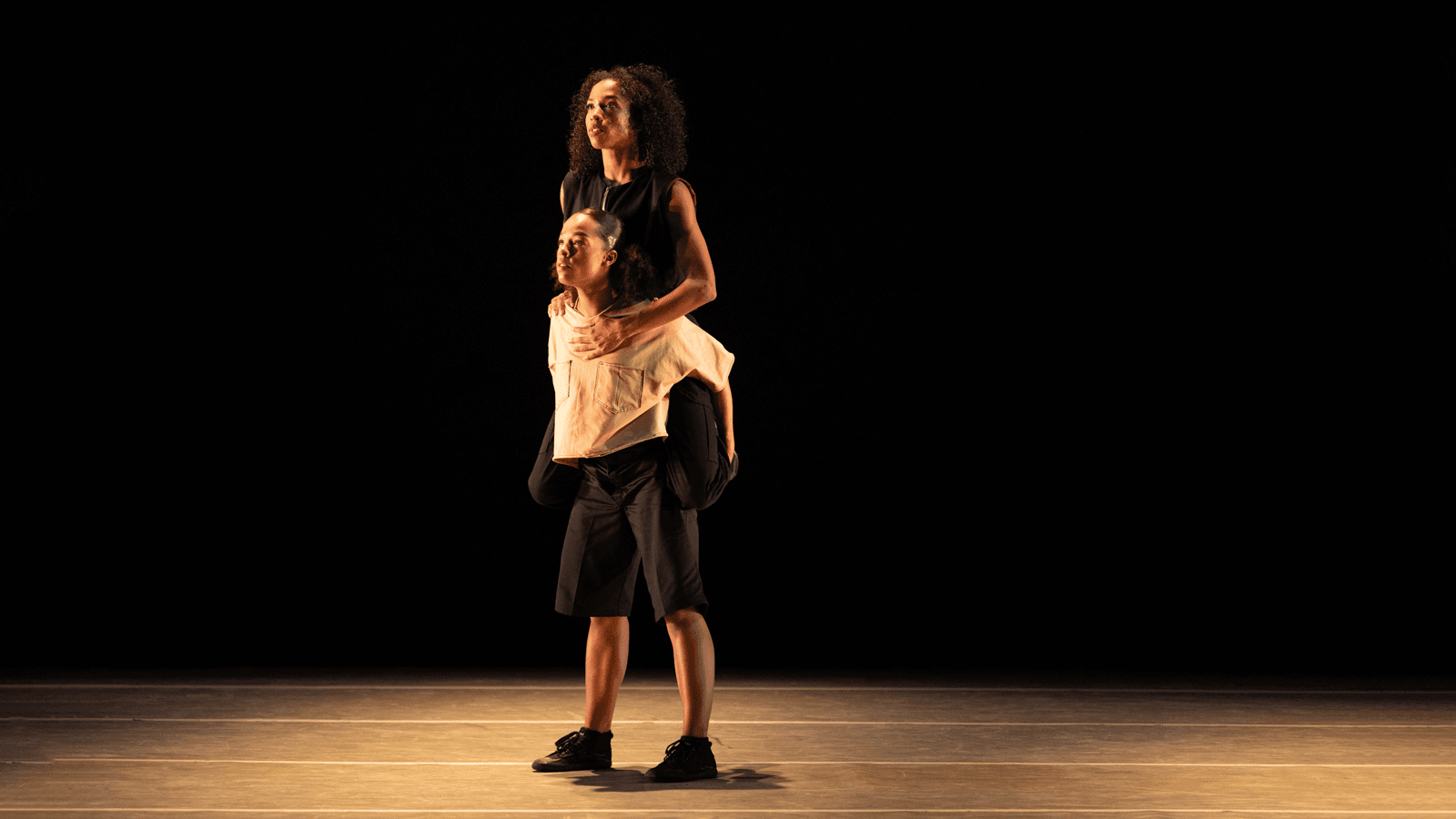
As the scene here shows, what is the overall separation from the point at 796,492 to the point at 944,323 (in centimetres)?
59

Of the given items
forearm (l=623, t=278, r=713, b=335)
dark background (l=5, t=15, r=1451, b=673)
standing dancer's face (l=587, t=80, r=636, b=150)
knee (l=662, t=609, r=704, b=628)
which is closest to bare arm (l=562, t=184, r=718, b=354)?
forearm (l=623, t=278, r=713, b=335)

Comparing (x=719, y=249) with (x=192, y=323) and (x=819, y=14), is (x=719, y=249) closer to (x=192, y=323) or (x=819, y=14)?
(x=819, y=14)

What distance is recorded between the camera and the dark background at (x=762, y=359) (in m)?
4.11

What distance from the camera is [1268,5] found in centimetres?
410

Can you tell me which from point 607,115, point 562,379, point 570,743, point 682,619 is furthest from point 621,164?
point 570,743

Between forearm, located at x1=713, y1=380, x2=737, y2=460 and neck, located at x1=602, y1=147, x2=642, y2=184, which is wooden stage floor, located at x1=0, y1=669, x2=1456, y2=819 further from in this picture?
neck, located at x1=602, y1=147, x2=642, y2=184

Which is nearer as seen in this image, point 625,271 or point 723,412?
point 625,271

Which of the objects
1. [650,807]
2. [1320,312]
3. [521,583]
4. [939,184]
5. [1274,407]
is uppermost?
[939,184]

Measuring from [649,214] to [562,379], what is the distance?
307 mm

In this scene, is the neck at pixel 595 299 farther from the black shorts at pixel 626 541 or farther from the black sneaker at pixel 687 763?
the black sneaker at pixel 687 763

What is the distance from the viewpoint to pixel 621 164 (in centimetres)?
261

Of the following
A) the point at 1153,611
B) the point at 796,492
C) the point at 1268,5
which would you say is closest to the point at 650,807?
the point at 796,492

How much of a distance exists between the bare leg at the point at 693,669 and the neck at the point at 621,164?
73 centimetres

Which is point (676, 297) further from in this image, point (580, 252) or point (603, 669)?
point (603, 669)
